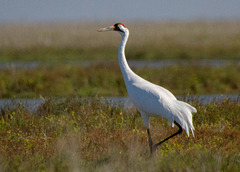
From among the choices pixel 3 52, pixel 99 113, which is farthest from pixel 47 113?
pixel 3 52

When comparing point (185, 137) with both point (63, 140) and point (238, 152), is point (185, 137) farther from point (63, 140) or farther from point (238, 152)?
point (63, 140)

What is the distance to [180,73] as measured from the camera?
14289mm

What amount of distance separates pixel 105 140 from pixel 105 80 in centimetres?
731

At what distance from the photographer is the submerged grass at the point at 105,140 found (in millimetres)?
5688

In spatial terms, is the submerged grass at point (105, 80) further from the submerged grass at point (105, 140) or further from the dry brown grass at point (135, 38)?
the dry brown grass at point (135, 38)

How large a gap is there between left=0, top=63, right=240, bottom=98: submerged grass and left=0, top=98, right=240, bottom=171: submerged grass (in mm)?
4290

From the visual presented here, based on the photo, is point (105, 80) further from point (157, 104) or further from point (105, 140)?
point (157, 104)

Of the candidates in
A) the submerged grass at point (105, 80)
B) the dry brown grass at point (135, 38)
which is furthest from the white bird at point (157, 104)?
the dry brown grass at point (135, 38)

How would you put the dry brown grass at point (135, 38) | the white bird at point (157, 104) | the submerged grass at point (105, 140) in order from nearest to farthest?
the submerged grass at point (105, 140)
the white bird at point (157, 104)
the dry brown grass at point (135, 38)

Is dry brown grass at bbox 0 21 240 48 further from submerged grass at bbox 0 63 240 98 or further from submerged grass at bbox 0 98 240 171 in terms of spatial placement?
submerged grass at bbox 0 98 240 171

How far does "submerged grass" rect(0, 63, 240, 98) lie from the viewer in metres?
A: 13.5

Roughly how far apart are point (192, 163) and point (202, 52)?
818 inches

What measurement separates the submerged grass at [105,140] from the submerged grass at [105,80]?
4290 millimetres

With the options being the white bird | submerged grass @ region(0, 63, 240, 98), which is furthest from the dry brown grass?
the white bird
